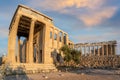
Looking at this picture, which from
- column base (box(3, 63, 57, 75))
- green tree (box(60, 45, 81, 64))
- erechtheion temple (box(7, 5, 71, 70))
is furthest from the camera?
green tree (box(60, 45, 81, 64))

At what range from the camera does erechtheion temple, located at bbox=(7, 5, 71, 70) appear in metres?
37.2

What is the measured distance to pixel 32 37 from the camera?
40.6 metres

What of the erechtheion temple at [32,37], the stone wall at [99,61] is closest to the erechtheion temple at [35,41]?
the erechtheion temple at [32,37]

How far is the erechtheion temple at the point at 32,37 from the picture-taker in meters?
37.2

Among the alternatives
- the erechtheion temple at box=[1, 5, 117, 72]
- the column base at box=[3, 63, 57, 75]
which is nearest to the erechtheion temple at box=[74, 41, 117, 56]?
the erechtheion temple at box=[1, 5, 117, 72]

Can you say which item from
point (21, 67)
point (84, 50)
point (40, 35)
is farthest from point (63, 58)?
point (21, 67)

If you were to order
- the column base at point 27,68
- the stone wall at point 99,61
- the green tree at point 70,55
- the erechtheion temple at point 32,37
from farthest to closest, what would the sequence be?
the stone wall at point 99,61 → the green tree at point 70,55 → the erechtheion temple at point 32,37 → the column base at point 27,68

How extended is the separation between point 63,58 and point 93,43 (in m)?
19.3

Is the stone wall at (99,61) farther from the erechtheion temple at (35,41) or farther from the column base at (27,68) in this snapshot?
the column base at (27,68)

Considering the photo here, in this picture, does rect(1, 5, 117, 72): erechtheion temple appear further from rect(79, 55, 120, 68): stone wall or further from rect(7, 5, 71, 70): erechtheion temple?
rect(79, 55, 120, 68): stone wall

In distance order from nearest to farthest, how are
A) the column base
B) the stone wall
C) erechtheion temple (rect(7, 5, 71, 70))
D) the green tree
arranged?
the column base → erechtheion temple (rect(7, 5, 71, 70)) → the green tree → the stone wall

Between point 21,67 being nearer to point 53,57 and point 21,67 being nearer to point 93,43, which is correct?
point 53,57

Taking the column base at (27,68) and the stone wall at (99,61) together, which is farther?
the stone wall at (99,61)

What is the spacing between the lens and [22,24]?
1834 inches
